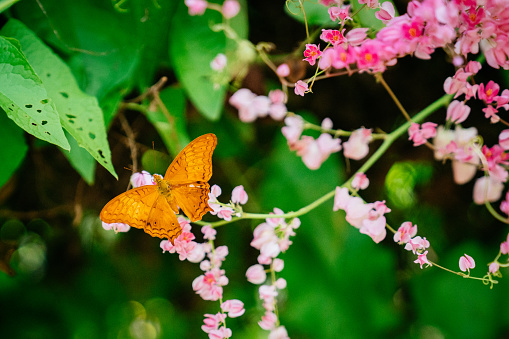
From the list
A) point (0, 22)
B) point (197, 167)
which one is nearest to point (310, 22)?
point (197, 167)

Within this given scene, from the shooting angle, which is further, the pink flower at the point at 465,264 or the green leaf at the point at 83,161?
the green leaf at the point at 83,161

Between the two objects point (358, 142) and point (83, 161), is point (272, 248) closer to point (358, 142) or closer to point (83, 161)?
point (358, 142)

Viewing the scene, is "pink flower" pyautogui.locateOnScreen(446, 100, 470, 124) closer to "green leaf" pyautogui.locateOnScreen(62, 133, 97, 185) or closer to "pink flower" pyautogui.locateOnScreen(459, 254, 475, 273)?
"pink flower" pyautogui.locateOnScreen(459, 254, 475, 273)

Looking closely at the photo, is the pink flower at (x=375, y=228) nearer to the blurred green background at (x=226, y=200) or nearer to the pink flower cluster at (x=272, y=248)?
the pink flower cluster at (x=272, y=248)

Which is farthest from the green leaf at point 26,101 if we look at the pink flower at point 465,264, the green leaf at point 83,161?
the pink flower at point 465,264

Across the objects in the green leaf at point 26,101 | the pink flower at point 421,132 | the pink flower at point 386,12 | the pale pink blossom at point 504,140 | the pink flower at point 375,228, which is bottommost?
the pink flower at point 375,228

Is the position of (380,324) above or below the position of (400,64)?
below

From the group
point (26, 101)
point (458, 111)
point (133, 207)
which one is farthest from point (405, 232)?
point (26, 101)

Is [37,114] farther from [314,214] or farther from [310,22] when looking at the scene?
[314,214]
